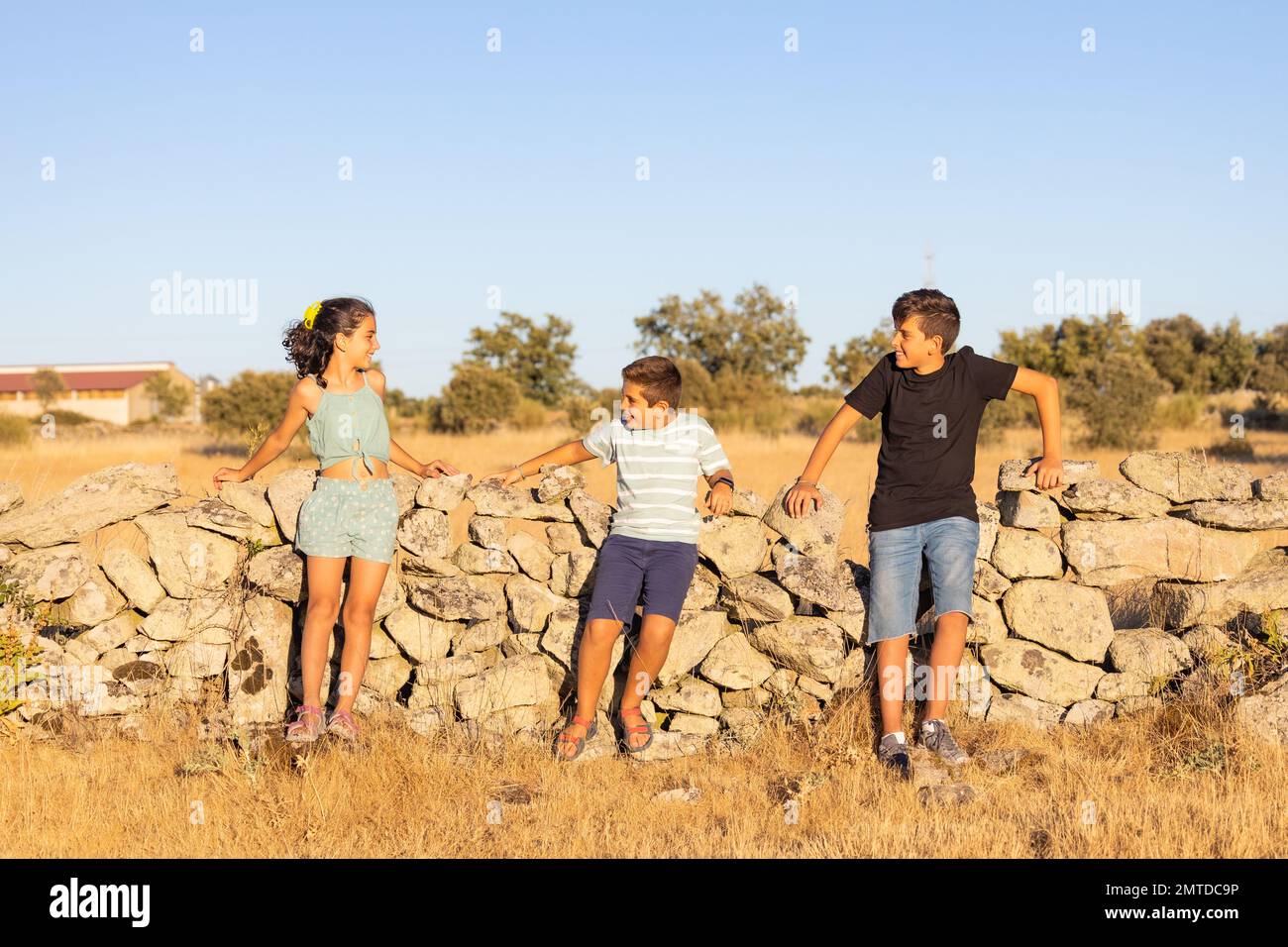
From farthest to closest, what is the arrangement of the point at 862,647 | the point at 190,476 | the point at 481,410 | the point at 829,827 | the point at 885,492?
the point at 481,410 → the point at 190,476 → the point at 862,647 → the point at 885,492 → the point at 829,827

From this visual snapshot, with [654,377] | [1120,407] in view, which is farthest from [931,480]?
[1120,407]

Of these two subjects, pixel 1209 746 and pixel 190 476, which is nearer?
pixel 1209 746

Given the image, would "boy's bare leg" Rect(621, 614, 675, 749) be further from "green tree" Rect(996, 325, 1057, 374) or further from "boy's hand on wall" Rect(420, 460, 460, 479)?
"green tree" Rect(996, 325, 1057, 374)

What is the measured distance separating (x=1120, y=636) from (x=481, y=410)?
25968 mm

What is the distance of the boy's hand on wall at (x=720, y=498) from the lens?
4785 millimetres

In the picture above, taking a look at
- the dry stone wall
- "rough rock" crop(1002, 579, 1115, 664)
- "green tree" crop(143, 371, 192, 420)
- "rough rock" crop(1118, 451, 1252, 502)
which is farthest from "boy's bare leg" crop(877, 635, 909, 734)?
"green tree" crop(143, 371, 192, 420)

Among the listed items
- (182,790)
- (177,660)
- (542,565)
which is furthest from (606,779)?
(177,660)

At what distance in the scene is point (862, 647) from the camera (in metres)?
5.27

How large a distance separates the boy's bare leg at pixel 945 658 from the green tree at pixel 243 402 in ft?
73.0

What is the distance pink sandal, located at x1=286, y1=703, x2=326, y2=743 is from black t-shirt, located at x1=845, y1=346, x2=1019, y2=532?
2.58 m

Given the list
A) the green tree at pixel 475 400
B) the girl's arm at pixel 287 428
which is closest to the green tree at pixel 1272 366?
the green tree at pixel 475 400

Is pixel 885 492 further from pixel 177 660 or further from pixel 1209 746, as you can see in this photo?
pixel 177 660

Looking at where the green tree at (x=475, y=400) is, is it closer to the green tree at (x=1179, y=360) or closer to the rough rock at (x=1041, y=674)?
the rough rock at (x=1041, y=674)

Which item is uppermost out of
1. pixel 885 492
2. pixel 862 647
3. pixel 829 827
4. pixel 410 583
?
pixel 885 492
